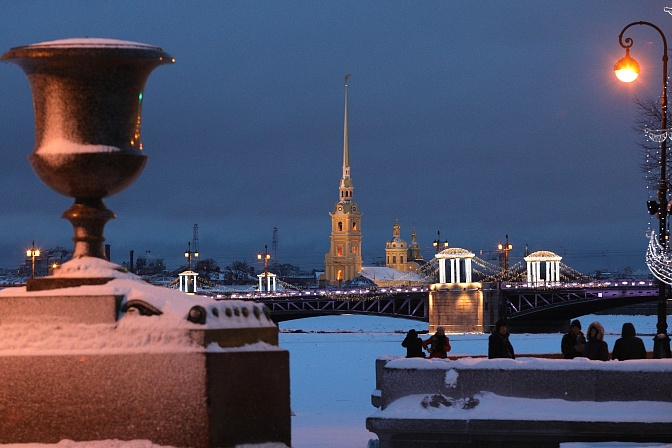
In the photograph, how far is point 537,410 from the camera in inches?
420

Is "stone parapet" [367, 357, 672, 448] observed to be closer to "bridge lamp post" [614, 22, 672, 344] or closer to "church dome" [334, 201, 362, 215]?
"bridge lamp post" [614, 22, 672, 344]

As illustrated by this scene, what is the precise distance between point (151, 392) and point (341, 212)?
185m

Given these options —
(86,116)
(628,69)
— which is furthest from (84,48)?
(628,69)

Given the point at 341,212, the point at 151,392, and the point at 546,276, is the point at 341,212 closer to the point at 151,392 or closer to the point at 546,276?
the point at 546,276

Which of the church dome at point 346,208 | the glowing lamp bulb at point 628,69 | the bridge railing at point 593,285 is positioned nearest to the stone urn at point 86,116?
the glowing lamp bulb at point 628,69

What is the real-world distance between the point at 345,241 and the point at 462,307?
337 feet

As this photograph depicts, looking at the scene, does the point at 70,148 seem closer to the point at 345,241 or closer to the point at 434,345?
the point at 434,345

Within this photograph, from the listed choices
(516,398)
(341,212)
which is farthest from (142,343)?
(341,212)

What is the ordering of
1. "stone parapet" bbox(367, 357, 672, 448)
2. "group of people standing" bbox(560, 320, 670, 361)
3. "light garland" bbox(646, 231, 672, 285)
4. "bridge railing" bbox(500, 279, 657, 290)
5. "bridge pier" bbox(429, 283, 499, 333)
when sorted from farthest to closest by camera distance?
"bridge pier" bbox(429, 283, 499, 333)
"bridge railing" bbox(500, 279, 657, 290)
"light garland" bbox(646, 231, 672, 285)
"group of people standing" bbox(560, 320, 670, 361)
"stone parapet" bbox(367, 357, 672, 448)

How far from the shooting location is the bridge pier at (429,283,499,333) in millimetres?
81312

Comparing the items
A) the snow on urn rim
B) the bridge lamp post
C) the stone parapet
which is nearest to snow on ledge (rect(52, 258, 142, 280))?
the snow on urn rim

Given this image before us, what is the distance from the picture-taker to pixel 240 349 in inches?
219

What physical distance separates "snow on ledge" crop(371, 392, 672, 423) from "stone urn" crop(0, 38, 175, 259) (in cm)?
534

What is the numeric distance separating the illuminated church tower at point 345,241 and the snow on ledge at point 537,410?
165639mm
